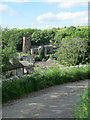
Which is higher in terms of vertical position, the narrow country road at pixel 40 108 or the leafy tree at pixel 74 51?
the leafy tree at pixel 74 51

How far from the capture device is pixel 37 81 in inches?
247

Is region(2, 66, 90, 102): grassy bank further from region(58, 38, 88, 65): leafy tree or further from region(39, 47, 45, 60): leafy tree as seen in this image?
region(39, 47, 45, 60): leafy tree

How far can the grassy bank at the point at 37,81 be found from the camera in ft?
16.4

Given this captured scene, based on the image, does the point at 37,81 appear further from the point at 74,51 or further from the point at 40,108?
the point at 74,51

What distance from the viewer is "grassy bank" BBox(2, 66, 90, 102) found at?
197 inches

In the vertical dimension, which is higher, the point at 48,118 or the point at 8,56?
the point at 8,56

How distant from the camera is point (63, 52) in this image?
52.5 ft

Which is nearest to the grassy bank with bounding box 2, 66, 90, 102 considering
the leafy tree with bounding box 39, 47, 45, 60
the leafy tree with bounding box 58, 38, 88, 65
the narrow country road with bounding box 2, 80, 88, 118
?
the narrow country road with bounding box 2, 80, 88, 118

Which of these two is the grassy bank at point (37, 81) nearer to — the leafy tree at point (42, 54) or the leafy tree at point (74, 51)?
the leafy tree at point (74, 51)

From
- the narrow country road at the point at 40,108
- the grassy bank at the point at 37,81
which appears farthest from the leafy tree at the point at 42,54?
the narrow country road at the point at 40,108

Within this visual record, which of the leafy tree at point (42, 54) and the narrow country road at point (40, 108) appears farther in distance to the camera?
the leafy tree at point (42, 54)

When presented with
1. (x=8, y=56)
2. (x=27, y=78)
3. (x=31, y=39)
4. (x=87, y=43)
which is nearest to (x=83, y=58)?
(x=87, y=43)

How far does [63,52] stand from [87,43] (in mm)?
2244

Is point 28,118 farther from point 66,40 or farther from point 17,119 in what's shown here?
point 66,40
